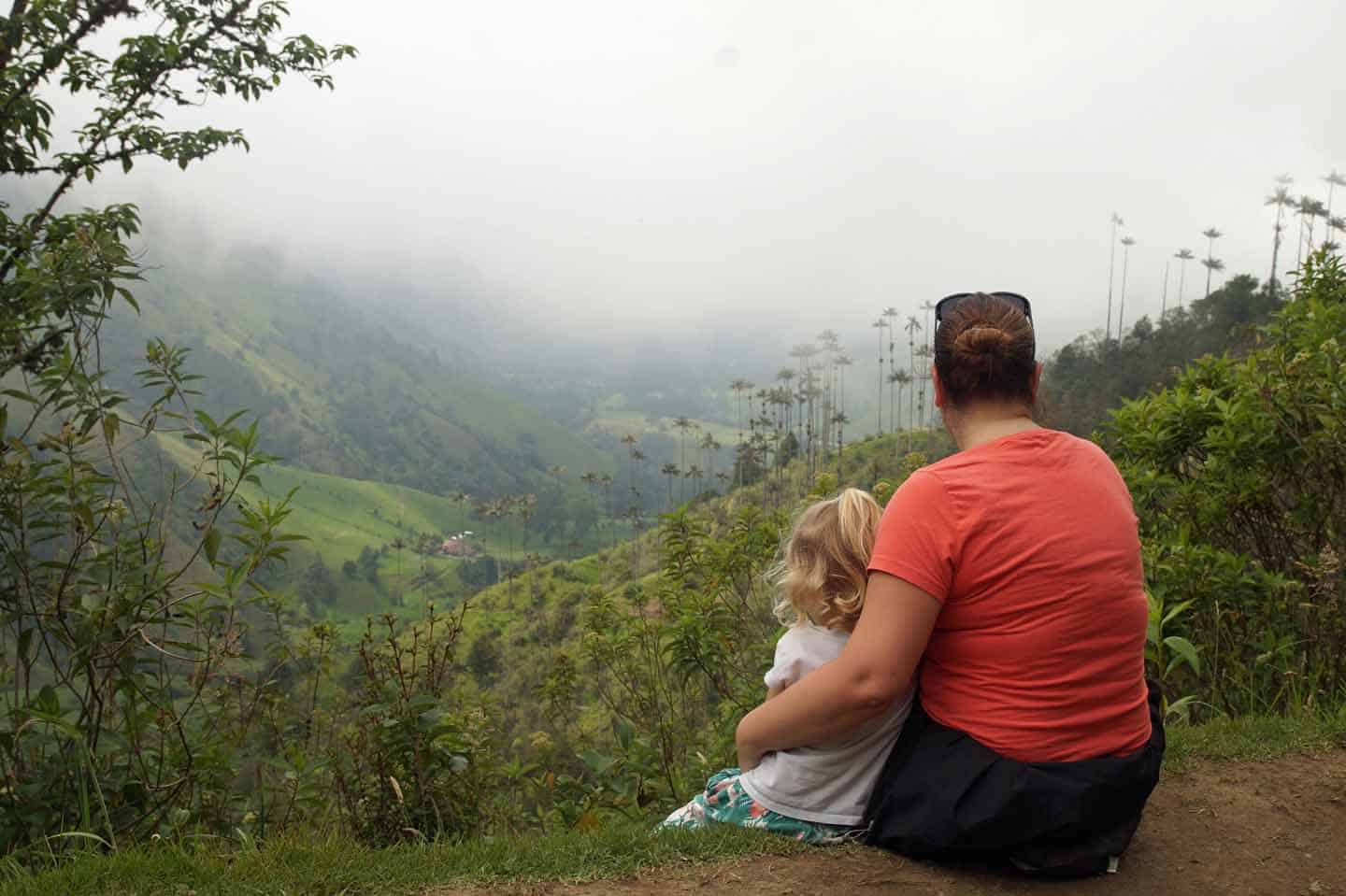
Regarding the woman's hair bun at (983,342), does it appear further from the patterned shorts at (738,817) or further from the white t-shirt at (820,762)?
the patterned shorts at (738,817)

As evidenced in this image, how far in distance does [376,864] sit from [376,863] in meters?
0.01

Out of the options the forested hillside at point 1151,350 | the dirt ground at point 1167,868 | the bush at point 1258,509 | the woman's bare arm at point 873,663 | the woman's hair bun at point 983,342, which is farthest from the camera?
the forested hillside at point 1151,350

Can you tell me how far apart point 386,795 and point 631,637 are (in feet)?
9.67

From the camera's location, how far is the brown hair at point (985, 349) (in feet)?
8.89

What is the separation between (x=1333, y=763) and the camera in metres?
4.07

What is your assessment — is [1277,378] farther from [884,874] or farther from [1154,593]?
[884,874]

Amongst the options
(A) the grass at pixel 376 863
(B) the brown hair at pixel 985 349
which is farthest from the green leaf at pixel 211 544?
(B) the brown hair at pixel 985 349

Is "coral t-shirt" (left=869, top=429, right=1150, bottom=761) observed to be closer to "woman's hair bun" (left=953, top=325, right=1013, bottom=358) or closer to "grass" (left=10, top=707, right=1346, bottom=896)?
"woman's hair bun" (left=953, top=325, right=1013, bottom=358)

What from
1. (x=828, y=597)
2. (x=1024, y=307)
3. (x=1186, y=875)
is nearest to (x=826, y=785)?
(x=828, y=597)

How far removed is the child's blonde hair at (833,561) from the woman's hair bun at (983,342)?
0.62 meters

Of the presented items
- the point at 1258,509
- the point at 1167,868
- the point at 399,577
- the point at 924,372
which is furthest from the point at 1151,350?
the point at 399,577

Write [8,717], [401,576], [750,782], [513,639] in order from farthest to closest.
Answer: [401,576]
[513,639]
[8,717]
[750,782]

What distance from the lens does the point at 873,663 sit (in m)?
2.61

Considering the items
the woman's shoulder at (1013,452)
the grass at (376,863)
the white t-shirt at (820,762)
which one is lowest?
the grass at (376,863)
